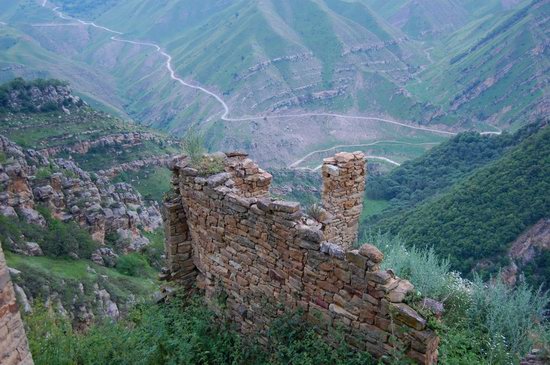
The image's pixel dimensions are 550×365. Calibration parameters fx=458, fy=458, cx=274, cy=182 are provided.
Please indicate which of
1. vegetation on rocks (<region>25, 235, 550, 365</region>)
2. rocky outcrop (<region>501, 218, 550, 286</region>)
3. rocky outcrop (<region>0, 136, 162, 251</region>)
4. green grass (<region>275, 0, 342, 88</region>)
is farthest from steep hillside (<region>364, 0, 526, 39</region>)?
vegetation on rocks (<region>25, 235, 550, 365</region>)

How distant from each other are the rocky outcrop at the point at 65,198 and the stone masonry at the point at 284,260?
22702mm

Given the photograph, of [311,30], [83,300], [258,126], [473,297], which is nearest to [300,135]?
[258,126]

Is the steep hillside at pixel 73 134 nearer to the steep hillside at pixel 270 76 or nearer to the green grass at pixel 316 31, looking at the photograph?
the steep hillside at pixel 270 76

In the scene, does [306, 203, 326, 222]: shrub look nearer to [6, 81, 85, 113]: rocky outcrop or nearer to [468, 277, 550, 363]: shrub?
[468, 277, 550, 363]: shrub

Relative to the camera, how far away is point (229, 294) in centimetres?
849

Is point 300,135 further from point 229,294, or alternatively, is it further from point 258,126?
point 229,294

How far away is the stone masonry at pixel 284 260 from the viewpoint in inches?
236

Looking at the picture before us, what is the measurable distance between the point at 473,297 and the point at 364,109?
310 feet

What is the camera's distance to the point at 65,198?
33.1m

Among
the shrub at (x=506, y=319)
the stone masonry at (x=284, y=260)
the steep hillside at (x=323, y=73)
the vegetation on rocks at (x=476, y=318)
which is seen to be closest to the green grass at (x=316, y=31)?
the steep hillside at (x=323, y=73)

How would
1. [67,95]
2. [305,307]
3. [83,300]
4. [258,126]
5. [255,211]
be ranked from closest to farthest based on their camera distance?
[305,307], [255,211], [83,300], [67,95], [258,126]

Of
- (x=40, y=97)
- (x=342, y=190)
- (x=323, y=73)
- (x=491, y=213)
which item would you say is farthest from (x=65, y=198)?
(x=323, y=73)

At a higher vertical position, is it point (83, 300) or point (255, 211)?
point (255, 211)

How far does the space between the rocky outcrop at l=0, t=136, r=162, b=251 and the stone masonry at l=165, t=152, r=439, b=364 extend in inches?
894
